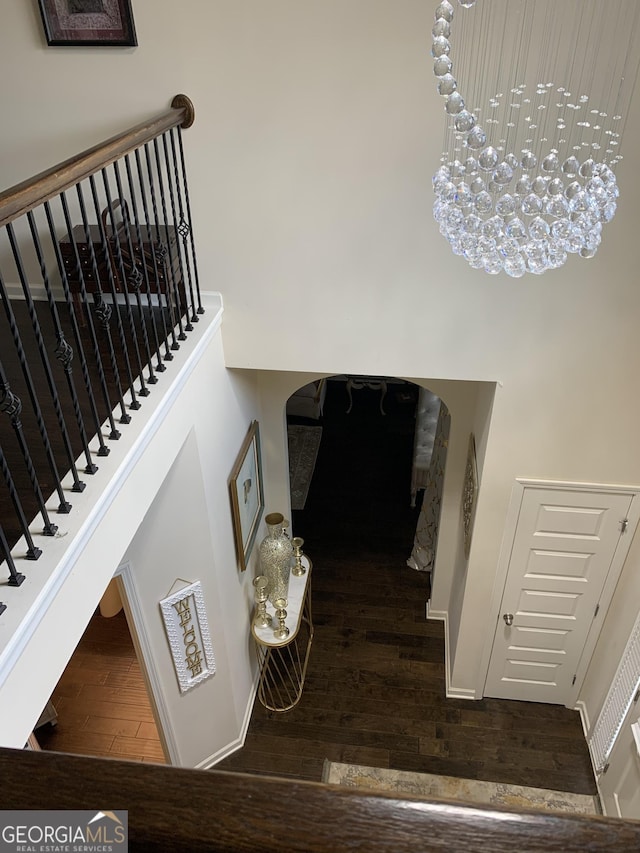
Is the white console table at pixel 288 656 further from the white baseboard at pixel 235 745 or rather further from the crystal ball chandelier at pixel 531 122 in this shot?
the crystal ball chandelier at pixel 531 122

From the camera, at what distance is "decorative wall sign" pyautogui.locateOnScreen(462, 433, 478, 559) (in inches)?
170

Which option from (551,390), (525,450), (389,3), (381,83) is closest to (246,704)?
(525,450)

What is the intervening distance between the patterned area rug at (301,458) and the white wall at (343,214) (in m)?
3.46

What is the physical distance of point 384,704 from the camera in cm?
497

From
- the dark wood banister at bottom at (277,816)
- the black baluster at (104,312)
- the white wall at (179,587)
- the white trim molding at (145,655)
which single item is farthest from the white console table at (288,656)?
the dark wood banister at bottom at (277,816)

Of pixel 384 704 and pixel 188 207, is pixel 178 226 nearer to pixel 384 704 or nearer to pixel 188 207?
pixel 188 207

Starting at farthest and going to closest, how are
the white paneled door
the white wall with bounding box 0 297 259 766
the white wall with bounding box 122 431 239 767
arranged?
1. the white paneled door
2. the white wall with bounding box 122 431 239 767
3. the white wall with bounding box 0 297 259 766

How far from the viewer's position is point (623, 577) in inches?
167

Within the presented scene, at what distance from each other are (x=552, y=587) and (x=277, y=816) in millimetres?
4418

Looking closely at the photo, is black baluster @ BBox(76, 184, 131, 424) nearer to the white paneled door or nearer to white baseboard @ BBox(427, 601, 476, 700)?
the white paneled door

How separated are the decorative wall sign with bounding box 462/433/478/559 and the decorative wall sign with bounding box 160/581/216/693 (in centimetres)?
193

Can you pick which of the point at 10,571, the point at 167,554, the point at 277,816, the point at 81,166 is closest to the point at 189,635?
the point at 167,554

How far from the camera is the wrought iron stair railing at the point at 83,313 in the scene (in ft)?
6.22

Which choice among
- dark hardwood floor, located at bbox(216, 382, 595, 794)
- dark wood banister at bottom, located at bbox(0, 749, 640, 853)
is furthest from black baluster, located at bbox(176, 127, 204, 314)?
dark hardwood floor, located at bbox(216, 382, 595, 794)
